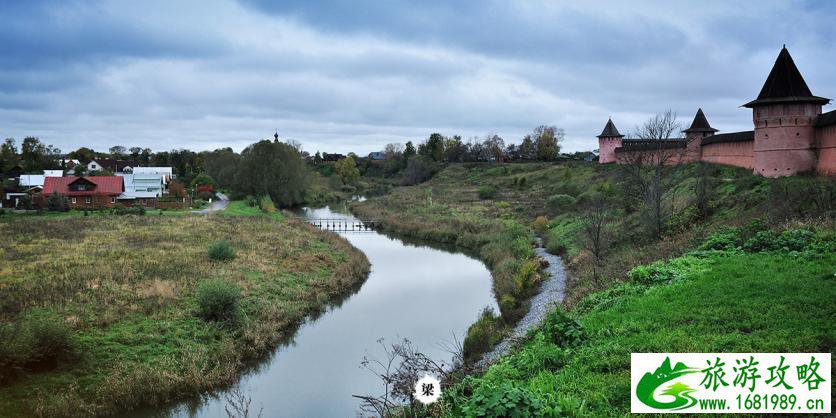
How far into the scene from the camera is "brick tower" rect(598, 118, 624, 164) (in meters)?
63.3

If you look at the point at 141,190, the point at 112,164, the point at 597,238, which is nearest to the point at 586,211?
the point at 597,238

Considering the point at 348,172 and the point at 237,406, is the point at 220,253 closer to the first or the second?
the point at 237,406

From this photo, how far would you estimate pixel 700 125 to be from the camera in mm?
43156

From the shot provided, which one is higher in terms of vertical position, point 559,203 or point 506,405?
point 559,203

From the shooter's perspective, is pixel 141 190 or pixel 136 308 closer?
pixel 136 308

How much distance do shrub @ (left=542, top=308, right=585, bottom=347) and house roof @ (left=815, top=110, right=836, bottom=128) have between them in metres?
18.7

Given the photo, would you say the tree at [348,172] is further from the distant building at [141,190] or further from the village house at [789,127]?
the village house at [789,127]

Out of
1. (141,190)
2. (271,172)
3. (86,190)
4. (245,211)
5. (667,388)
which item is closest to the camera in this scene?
(667,388)

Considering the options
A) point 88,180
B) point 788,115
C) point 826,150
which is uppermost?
point 788,115

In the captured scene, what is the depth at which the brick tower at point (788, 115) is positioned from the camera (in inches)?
967

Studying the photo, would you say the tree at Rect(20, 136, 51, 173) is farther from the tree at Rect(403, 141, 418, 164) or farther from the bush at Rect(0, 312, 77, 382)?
the bush at Rect(0, 312, 77, 382)

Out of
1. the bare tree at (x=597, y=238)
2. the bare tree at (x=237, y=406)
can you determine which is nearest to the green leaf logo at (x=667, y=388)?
the bare tree at (x=237, y=406)

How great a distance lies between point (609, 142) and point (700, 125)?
21.5 meters

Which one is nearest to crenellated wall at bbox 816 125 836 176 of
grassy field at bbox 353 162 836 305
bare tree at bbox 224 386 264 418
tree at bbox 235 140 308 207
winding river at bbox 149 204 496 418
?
grassy field at bbox 353 162 836 305
